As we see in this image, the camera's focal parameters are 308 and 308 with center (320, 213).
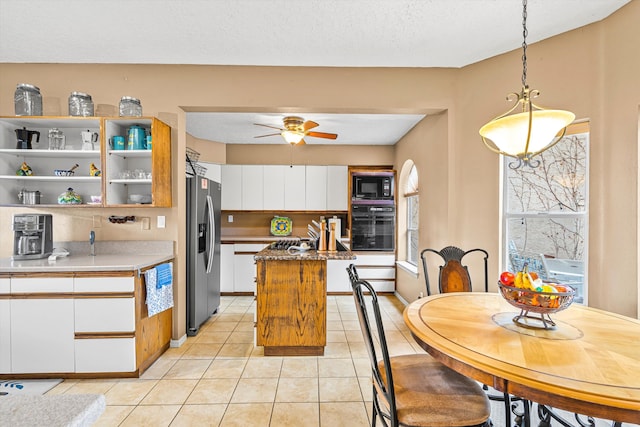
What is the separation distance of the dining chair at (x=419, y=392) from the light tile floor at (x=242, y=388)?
670 millimetres

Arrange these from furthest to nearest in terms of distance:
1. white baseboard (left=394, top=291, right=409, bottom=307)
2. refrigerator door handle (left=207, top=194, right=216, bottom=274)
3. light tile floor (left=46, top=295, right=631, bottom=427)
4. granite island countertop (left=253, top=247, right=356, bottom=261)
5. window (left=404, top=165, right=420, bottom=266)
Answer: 1. window (left=404, top=165, right=420, bottom=266)
2. white baseboard (left=394, top=291, right=409, bottom=307)
3. refrigerator door handle (left=207, top=194, right=216, bottom=274)
4. granite island countertop (left=253, top=247, right=356, bottom=261)
5. light tile floor (left=46, top=295, right=631, bottom=427)

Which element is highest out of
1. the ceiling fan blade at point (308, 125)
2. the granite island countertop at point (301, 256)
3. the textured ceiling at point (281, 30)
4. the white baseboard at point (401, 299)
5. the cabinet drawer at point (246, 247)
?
the textured ceiling at point (281, 30)

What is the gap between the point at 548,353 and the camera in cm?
118

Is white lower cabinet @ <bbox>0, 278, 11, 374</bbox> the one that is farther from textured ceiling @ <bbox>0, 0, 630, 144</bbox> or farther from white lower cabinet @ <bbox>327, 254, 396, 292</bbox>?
white lower cabinet @ <bbox>327, 254, 396, 292</bbox>

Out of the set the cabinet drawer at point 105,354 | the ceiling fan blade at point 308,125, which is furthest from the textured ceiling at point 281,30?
the cabinet drawer at point 105,354

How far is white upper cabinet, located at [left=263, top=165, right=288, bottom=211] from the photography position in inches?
205

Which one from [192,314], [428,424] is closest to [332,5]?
[428,424]

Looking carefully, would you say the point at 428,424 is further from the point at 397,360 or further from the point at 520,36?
the point at 520,36

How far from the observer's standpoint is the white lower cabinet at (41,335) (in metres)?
2.30

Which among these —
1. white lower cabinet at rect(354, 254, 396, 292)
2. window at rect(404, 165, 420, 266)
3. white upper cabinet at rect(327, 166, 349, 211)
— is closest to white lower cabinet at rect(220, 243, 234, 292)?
white upper cabinet at rect(327, 166, 349, 211)

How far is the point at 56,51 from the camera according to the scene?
9.00 feet

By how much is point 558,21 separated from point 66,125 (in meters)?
4.21

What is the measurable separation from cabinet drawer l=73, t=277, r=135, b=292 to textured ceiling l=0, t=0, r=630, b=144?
76.9 inches

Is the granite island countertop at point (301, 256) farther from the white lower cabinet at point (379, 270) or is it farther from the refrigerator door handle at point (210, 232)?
the white lower cabinet at point (379, 270)
